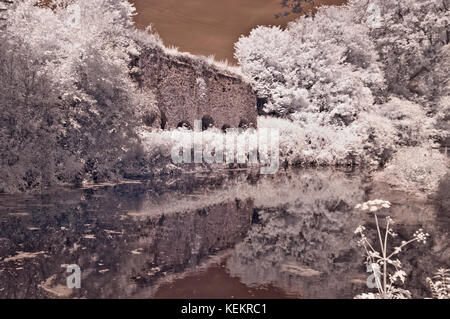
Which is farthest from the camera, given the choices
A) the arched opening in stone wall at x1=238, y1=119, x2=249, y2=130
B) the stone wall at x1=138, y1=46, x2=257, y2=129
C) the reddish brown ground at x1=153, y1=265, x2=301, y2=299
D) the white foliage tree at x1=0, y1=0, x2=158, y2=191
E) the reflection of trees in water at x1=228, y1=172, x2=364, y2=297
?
the arched opening in stone wall at x1=238, y1=119, x2=249, y2=130

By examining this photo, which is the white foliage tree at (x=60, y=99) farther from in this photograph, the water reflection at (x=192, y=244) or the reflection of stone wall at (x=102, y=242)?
the reflection of stone wall at (x=102, y=242)

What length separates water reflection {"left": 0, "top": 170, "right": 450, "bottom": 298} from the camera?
4.81 metres

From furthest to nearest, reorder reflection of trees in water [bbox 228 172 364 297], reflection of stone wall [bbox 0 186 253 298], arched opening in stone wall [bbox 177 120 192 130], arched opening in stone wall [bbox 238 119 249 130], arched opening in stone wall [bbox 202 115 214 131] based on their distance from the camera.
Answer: arched opening in stone wall [bbox 238 119 249 130], arched opening in stone wall [bbox 202 115 214 131], arched opening in stone wall [bbox 177 120 192 130], reflection of trees in water [bbox 228 172 364 297], reflection of stone wall [bbox 0 186 253 298]

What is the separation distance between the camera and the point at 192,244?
21.9 feet

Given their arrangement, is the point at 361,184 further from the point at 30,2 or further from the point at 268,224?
the point at 30,2

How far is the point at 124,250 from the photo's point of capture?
20.0 ft

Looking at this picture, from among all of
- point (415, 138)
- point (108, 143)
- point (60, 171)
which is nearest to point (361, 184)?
point (415, 138)

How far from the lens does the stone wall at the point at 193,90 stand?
19.1 metres

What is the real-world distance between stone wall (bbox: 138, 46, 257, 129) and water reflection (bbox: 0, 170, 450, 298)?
8477mm

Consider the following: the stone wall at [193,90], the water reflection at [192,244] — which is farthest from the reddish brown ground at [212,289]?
the stone wall at [193,90]

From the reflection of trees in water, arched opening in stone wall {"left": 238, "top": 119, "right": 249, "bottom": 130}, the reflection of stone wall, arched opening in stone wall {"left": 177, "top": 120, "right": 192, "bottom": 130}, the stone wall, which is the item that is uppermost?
the stone wall

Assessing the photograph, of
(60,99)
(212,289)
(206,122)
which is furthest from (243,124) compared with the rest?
(212,289)

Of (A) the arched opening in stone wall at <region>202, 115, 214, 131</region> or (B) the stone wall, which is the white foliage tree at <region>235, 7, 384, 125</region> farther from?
(A) the arched opening in stone wall at <region>202, 115, 214, 131</region>

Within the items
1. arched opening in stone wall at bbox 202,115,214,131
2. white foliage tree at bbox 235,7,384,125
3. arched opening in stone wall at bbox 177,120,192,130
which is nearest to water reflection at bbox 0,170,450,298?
arched opening in stone wall at bbox 177,120,192,130
